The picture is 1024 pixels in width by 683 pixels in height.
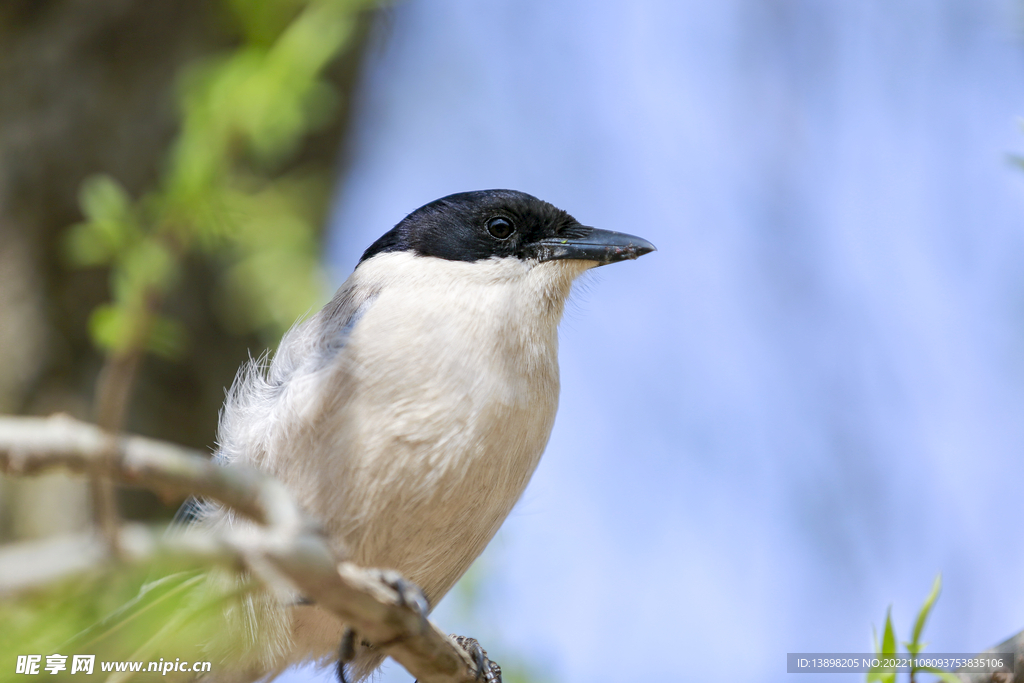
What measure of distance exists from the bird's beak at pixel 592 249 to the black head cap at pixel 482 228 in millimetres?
31

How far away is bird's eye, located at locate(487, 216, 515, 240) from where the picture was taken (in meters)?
3.36

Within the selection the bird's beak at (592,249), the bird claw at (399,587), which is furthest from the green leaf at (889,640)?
the bird's beak at (592,249)

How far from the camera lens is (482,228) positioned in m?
3.35

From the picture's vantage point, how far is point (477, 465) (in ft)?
8.79

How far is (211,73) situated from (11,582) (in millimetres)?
1226

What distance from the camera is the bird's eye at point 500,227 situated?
3.36m

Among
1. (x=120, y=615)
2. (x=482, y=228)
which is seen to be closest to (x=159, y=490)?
(x=120, y=615)

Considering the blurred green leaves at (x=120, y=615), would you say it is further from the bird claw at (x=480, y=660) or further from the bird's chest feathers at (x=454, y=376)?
the bird claw at (x=480, y=660)

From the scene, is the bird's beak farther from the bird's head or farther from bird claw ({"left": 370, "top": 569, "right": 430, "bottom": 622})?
bird claw ({"left": 370, "top": 569, "right": 430, "bottom": 622})

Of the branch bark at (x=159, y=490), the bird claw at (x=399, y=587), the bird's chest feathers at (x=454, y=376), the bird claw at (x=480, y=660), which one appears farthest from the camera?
the bird claw at (x=480, y=660)

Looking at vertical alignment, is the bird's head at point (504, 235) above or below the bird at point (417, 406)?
above

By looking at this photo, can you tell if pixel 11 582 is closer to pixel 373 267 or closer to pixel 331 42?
pixel 331 42

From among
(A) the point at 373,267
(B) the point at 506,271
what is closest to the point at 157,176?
(A) the point at 373,267

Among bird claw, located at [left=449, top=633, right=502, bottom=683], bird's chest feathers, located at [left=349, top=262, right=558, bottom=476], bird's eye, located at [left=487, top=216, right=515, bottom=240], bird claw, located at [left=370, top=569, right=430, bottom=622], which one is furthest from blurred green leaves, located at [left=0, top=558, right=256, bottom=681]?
bird's eye, located at [left=487, top=216, right=515, bottom=240]
